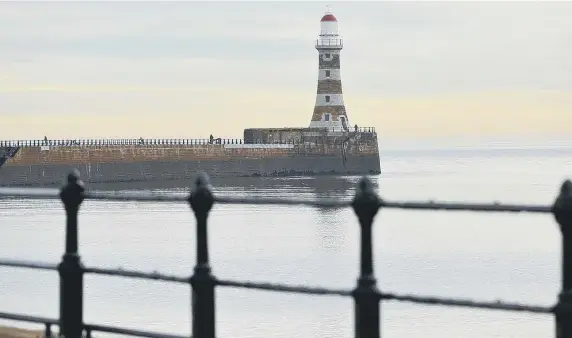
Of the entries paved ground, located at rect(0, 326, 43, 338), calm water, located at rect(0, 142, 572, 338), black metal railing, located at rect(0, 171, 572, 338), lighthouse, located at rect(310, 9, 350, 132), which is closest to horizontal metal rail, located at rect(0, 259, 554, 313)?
black metal railing, located at rect(0, 171, 572, 338)

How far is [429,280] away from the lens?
27828 millimetres

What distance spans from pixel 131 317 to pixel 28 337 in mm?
15397

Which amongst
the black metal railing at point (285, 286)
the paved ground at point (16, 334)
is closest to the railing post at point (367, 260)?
the black metal railing at point (285, 286)

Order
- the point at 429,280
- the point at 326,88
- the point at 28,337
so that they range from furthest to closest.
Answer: the point at 326,88, the point at 429,280, the point at 28,337

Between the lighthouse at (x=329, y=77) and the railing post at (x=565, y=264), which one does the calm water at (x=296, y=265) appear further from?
Answer: the lighthouse at (x=329, y=77)

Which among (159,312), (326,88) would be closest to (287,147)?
(326,88)

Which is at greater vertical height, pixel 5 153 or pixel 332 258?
pixel 5 153

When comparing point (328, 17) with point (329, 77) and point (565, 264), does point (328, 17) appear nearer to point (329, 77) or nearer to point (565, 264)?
point (329, 77)

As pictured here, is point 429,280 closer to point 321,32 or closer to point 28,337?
point 28,337

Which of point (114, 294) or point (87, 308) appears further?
point (114, 294)

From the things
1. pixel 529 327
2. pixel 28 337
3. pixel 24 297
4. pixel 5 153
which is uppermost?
pixel 5 153

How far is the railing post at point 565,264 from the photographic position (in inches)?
153

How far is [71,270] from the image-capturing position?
5.21 meters

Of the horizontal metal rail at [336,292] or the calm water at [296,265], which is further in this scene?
the calm water at [296,265]
